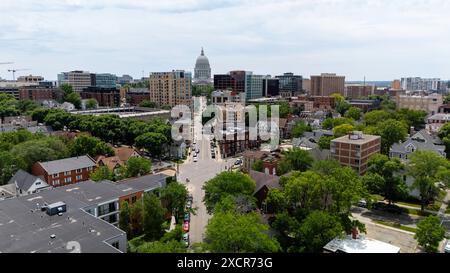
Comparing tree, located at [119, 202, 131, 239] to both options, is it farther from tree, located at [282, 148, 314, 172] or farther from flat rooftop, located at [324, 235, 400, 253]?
tree, located at [282, 148, 314, 172]

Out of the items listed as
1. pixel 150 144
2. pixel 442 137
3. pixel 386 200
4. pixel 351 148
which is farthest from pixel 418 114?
pixel 150 144

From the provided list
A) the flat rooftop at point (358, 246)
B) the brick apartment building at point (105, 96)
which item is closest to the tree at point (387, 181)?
the flat rooftop at point (358, 246)

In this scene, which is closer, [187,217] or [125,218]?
[125,218]

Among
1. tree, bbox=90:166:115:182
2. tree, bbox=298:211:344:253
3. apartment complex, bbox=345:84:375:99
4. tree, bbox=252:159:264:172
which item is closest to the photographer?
tree, bbox=298:211:344:253

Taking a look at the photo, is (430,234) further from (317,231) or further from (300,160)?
(300,160)

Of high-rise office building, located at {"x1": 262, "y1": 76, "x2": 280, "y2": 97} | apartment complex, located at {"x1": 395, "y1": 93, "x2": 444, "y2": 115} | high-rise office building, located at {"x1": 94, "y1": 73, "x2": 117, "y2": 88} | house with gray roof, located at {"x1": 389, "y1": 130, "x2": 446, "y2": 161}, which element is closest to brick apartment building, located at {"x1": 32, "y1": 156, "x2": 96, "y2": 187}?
house with gray roof, located at {"x1": 389, "y1": 130, "x2": 446, "y2": 161}

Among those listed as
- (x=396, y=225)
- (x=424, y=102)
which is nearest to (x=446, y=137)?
(x=396, y=225)
